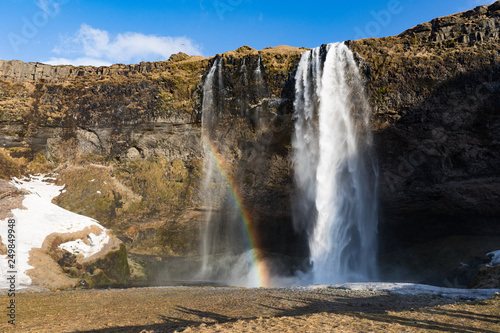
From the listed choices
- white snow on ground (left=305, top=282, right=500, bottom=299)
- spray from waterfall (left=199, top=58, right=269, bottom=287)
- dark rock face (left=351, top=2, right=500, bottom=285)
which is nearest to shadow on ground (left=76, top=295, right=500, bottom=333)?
white snow on ground (left=305, top=282, right=500, bottom=299)

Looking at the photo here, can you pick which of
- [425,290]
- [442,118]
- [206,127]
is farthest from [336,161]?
[425,290]

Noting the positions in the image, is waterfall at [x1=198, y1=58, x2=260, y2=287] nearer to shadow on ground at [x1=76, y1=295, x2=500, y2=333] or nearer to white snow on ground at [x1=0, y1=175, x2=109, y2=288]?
white snow on ground at [x1=0, y1=175, x2=109, y2=288]

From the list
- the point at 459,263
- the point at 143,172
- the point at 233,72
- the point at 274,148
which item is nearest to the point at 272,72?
the point at 233,72

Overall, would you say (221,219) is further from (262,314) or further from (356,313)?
(356,313)

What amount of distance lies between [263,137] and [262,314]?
20581 millimetres

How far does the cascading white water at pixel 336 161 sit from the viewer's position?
27.2m

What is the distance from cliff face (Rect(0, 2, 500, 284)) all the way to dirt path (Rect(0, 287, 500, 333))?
52.6 feet

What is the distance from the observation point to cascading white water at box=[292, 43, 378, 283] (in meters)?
27.2

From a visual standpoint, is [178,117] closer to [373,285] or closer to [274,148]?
[274,148]

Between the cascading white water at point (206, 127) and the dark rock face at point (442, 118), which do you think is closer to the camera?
the dark rock face at point (442, 118)

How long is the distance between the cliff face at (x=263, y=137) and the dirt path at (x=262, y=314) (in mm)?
16040

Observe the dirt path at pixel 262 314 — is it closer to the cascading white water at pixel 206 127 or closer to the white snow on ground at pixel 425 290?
the white snow on ground at pixel 425 290

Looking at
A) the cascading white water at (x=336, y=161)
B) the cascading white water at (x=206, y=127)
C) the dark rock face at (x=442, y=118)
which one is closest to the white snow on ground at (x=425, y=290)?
the cascading white water at (x=336, y=161)

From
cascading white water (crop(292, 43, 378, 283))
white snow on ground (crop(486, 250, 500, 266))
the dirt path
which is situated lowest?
the dirt path
